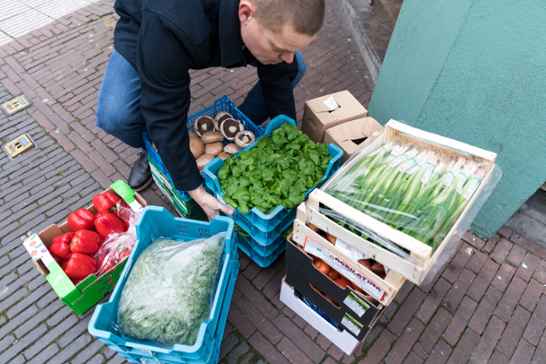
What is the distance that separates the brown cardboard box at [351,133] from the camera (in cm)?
286

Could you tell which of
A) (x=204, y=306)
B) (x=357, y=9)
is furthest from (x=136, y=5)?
(x=357, y=9)

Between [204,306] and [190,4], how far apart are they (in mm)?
1734

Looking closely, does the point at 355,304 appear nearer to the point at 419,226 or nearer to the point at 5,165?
the point at 419,226

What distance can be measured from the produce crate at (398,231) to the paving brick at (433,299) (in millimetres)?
839

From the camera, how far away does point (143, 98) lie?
215 centimetres

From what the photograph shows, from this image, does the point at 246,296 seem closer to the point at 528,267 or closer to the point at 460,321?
the point at 460,321

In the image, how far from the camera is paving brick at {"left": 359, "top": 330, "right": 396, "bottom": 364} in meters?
2.54

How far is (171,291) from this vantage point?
207cm

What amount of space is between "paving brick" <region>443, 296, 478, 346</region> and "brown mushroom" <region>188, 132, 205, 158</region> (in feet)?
7.73

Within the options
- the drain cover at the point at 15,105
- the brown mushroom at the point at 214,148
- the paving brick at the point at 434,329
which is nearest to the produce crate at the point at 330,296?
Result: the paving brick at the point at 434,329

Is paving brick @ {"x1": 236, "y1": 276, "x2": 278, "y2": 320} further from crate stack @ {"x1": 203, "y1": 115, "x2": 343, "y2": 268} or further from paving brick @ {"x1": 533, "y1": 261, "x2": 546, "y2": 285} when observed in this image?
paving brick @ {"x1": 533, "y1": 261, "x2": 546, "y2": 285}

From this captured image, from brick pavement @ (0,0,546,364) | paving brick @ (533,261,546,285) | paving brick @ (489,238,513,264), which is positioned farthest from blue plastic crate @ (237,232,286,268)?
paving brick @ (533,261,546,285)

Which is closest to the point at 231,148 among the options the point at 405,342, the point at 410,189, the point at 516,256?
the point at 410,189

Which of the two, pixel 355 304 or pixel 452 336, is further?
pixel 452 336
